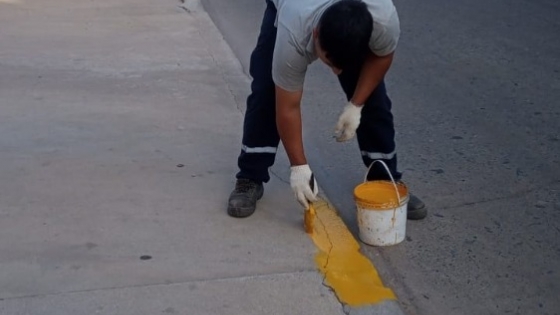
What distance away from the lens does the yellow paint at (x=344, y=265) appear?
3695 mm

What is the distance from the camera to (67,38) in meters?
9.34

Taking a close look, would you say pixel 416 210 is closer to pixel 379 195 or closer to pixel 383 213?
pixel 379 195

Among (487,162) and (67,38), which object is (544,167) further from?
(67,38)

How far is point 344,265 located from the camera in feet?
13.0

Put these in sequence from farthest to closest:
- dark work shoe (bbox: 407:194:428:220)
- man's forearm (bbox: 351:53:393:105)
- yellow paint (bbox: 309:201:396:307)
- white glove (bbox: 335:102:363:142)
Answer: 1. dark work shoe (bbox: 407:194:428:220)
2. white glove (bbox: 335:102:363:142)
3. man's forearm (bbox: 351:53:393:105)
4. yellow paint (bbox: 309:201:396:307)

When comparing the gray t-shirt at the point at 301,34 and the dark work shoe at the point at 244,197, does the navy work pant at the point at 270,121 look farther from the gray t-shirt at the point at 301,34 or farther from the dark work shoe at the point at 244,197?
the gray t-shirt at the point at 301,34

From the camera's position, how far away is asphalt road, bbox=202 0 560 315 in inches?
149

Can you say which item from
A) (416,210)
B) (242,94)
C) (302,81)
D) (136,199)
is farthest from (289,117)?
(242,94)

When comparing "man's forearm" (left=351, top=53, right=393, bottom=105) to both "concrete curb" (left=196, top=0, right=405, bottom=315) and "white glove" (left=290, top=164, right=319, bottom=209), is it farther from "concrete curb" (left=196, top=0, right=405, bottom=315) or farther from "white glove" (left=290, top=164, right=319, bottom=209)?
"concrete curb" (left=196, top=0, right=405, bottom=315)

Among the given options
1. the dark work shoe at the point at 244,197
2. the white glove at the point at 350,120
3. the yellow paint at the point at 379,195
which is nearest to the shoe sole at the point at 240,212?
Answer: the dark work shoe at the point at 244,197

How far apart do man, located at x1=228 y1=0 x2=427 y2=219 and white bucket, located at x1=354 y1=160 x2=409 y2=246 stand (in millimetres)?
226

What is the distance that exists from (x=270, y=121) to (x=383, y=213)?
0.80 m

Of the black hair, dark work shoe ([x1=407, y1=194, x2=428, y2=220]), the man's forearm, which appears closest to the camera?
the black hair

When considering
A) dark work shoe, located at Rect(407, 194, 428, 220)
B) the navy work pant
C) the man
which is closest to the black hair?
the man
